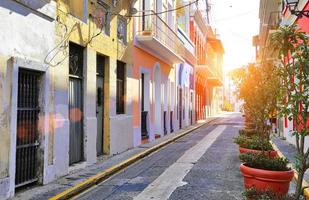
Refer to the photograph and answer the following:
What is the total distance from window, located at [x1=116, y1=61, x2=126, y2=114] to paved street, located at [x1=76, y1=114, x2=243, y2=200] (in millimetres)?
1914

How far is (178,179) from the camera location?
26.9 feet

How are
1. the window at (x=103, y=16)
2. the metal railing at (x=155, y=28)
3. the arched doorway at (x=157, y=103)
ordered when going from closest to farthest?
1. the window at (x=103, y=16)
2. the metal railing at (x=155, y=28)
3. the arched doorway at (x=157, y=103)

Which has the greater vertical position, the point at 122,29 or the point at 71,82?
the point at 122,29

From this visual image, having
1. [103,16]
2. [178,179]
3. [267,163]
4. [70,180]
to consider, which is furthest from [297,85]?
[103,16]

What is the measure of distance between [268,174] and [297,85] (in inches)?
63.4

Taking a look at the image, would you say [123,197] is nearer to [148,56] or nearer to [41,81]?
[41,81]

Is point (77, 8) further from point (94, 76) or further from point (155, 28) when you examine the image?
point (155, 28)

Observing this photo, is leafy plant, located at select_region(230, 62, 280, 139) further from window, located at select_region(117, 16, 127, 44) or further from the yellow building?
window, located at select_region(117, 16, 127, 44)

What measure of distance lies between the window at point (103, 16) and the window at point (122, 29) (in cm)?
103

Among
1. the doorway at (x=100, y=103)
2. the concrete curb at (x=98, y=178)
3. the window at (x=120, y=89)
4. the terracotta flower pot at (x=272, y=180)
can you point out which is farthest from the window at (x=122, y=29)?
the terracotta flower pot at (x=272, y=180)

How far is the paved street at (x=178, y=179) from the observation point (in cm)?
692

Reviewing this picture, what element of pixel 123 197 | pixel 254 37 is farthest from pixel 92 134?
pixel 254 37

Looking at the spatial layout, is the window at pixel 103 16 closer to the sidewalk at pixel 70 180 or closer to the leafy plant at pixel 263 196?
the sidewalk at pixel 70 180

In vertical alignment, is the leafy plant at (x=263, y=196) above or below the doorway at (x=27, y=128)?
below
